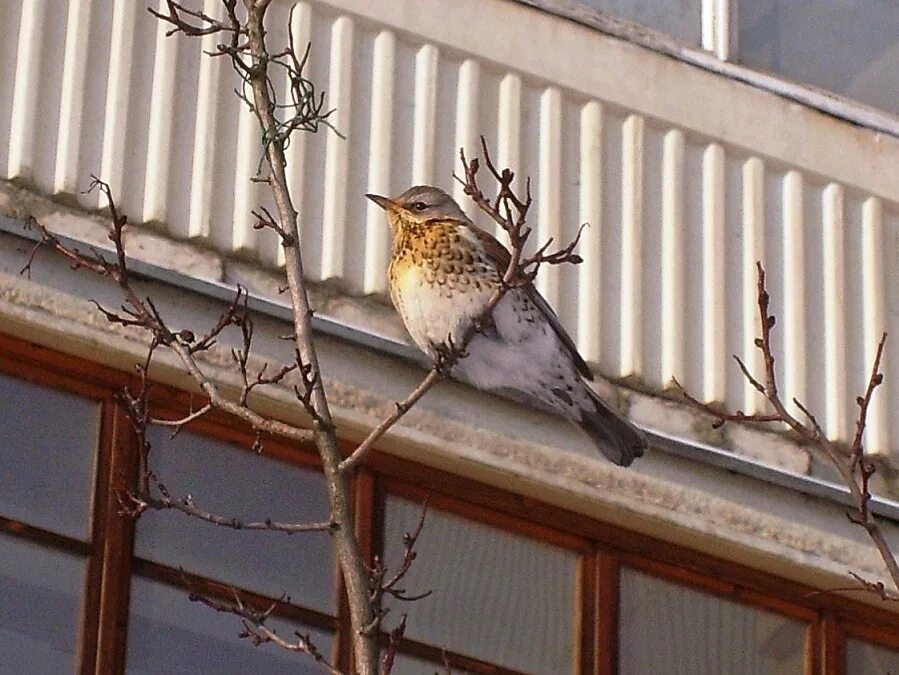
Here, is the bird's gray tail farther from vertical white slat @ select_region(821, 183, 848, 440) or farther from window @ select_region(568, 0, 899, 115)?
window @ select_region(568, 0, 899, 115)

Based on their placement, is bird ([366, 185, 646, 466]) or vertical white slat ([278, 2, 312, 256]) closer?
bird ([366, 185, 646, 466])

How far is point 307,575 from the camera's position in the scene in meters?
7.24

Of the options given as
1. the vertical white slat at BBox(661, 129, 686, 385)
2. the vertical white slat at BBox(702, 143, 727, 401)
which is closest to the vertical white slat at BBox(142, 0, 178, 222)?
the vertical white slat at BBox(661, 129, 686, 385)

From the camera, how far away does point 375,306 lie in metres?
7.57

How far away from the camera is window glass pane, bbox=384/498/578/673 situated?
291 inches

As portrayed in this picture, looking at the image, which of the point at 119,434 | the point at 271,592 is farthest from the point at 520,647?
the point at 119,434

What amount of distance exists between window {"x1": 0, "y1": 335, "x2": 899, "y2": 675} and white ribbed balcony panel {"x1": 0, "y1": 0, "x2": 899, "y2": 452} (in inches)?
19.0

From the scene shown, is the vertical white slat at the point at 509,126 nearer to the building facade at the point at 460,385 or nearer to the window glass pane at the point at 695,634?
the building facade at the point at 460,385

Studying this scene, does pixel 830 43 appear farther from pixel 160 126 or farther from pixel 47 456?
pixel 47 456

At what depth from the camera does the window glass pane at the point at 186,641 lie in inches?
271

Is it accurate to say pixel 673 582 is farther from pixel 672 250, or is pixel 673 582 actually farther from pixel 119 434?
pixel 119 434

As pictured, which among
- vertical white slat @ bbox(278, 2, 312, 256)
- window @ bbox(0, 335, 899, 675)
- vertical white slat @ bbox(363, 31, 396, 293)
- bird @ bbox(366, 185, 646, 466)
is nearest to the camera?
window @ bbox(0, 335, 899, 675)

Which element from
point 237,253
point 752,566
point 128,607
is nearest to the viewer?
point 128,607

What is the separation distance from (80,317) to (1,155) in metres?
0.46
